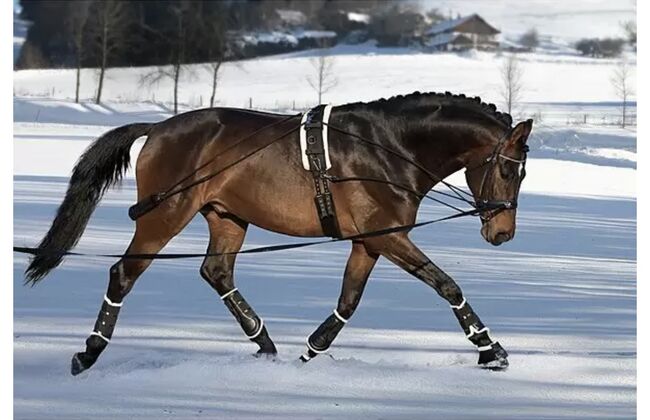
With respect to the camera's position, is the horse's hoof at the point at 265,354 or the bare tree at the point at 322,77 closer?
the horse's hoof at the point at 265,354

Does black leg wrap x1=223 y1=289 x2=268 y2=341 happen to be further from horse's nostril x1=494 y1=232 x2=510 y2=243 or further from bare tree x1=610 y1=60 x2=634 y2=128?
bare tree x1=610 y1=60 x2=634 y2=128

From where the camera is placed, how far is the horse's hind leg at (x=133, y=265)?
17.7 ft

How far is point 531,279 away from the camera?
8.38 metres

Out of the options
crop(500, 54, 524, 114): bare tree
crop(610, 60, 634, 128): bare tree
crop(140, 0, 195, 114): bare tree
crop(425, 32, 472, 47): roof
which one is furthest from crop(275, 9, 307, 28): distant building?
crop(610, 60, 634, 128): bare tree

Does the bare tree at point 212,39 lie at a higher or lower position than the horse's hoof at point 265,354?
lower

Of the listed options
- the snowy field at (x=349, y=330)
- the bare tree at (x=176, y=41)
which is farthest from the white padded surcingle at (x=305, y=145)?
the bare tree at (x=176, y=41)

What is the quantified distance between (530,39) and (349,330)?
75022 mm

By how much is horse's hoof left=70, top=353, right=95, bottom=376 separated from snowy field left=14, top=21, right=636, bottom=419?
0.15ft

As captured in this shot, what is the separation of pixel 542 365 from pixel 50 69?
50.6 meters

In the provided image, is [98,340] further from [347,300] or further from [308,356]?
[347,300]

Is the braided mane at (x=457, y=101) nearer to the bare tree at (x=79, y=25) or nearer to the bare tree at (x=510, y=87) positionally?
the bare tree at (x=510, y=87)

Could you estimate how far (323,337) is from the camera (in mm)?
5422

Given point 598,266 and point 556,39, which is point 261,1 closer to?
point 556,39

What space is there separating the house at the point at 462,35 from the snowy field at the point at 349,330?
5915cm
